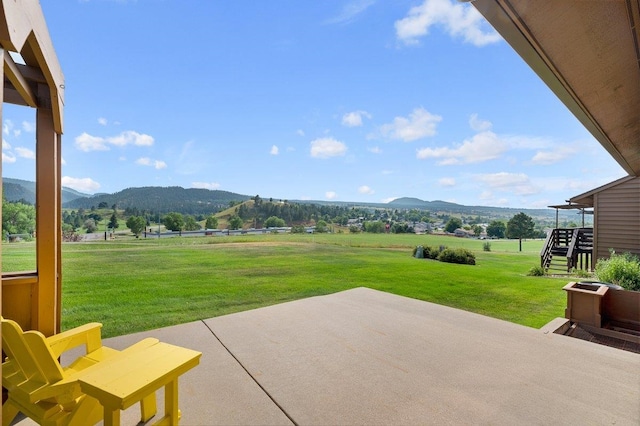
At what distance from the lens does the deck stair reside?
6.92 m

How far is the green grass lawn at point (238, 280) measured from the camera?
12.4 ft

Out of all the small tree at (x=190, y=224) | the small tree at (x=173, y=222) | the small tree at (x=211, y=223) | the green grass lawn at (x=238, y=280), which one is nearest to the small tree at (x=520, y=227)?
the green grass lawn at (x=238, y=280)

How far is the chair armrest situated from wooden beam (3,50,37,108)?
1311 mm

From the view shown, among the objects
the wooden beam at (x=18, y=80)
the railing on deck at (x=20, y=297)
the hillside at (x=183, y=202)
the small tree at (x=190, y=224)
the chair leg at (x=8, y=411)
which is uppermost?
the wooden beam at (x=18, y=80)

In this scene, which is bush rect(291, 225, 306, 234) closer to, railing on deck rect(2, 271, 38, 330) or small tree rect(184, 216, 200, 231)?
small tree rect(184, 216, 200, 231)

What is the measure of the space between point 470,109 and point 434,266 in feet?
20.0

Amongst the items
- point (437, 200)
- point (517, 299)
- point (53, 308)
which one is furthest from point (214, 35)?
point (437, 200)

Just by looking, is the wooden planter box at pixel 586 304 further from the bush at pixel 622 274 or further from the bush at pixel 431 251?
the bush at pixel 431 251

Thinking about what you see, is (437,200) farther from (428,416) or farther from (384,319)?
(428,416)

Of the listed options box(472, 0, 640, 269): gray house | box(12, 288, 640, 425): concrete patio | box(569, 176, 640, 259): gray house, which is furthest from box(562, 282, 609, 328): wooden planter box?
box(569, 176, 640, 259): gray house

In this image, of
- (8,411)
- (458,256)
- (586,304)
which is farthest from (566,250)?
(8,411)

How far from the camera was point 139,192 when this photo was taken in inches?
325

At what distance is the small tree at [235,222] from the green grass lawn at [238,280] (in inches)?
28.4

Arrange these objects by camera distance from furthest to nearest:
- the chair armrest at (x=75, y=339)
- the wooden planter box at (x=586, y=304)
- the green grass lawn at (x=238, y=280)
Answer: the green grass lawn at (x=238, y=280) < the wooden planter box at (x=586, y=304) < the chair armrest at (x=75, y=339)
